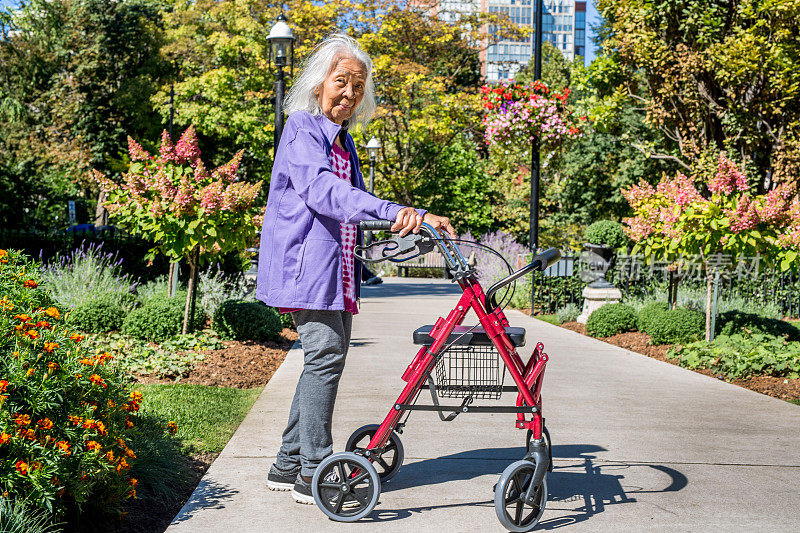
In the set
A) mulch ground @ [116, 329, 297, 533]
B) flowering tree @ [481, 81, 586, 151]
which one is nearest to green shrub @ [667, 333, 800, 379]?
mulch ground @ [116, 329, 297, 533]

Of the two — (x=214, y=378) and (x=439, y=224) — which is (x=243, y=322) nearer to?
(x=214, y=378)

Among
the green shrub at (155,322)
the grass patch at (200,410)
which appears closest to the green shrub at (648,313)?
the grass patch at (200,410)

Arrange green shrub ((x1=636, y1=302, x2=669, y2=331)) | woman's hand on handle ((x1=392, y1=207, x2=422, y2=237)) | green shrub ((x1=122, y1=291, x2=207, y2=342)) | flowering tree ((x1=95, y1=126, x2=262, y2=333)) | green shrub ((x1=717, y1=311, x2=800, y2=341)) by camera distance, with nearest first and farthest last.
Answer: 1. woman's hand on handle ((x1=392, y1=207, x2=422, y2=237))
2. flowering tree ((x1=95, y1=126, x2=262, y2=333))
3. green shrub ((x1=122, y1=291, x2=207, y2=342))
4. green shrub ((x1=717, y1=311, x2=800, y2=341))
5. green shrub ((x1=636, y1=302, x2=669, y2=331))

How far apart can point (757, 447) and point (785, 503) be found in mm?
1162

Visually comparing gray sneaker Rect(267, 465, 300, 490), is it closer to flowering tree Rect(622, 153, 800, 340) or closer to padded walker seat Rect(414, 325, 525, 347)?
padded walker seat Rect(414, 325, 525, 347)

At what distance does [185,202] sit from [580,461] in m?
5.06

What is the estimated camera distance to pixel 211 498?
11.6ft

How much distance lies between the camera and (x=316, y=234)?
338 centimetres

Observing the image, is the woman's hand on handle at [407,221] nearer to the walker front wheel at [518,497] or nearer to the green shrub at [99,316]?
the walker front wheel at [518,497]

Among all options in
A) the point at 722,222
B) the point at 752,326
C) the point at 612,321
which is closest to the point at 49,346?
the point at 722,222

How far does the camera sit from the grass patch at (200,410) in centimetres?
465

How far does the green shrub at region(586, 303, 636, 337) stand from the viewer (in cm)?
1047

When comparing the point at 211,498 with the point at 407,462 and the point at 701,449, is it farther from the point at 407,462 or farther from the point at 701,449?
the point at 701,449

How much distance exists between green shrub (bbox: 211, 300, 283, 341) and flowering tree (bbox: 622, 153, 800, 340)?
176 inches
